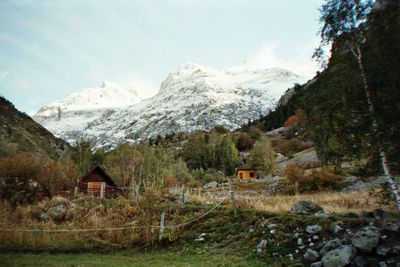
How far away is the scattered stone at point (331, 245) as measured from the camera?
1116 centimetres

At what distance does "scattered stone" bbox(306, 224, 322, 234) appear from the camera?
40.8 feet

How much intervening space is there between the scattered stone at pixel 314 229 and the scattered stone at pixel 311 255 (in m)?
1.19

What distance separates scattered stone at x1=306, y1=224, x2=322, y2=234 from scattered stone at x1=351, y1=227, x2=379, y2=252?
172cm

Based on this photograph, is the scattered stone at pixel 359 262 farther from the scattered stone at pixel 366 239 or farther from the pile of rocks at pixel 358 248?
the scattered stone at pixel 366 239

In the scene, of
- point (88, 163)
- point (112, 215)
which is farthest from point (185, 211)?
point (88, 163)

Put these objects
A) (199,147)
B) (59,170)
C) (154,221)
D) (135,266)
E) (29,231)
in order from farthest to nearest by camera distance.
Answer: (199,147) → (59,170) → (154,221) → (29,231) → (135,266)

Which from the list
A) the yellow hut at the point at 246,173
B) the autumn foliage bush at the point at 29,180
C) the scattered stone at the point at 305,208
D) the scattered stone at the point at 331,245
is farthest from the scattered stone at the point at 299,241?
the yellow hut at the point at 246,173

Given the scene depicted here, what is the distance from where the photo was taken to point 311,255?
36.9ft

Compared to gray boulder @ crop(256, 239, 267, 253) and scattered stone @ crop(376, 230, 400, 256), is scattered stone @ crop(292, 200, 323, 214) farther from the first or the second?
scattered stone @ crop(376, 230, 400, 256)

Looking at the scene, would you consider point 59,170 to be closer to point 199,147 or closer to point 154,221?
point 154,221

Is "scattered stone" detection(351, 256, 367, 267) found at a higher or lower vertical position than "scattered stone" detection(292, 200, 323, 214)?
lower

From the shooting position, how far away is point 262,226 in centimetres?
1461

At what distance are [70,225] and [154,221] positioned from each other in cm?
439

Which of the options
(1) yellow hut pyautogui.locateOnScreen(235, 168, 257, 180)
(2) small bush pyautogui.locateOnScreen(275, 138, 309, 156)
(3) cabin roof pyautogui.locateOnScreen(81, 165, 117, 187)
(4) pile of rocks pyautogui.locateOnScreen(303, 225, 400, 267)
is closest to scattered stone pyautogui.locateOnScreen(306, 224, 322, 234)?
(4) pile of rocks pyautogui.locateOnScreen(303, 225, 400, 267)
